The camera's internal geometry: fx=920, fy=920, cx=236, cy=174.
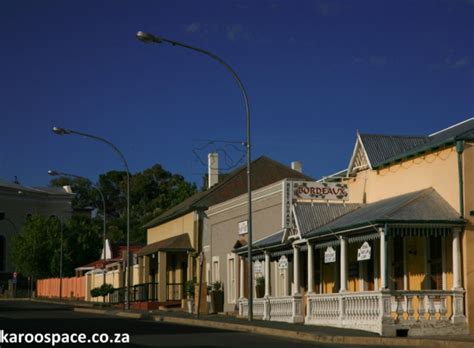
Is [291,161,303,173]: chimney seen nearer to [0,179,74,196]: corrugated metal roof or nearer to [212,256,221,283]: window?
[212,256,221,283]: window

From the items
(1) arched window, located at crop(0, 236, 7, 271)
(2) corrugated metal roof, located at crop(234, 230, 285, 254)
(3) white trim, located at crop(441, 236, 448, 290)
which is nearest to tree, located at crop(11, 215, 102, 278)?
(1) arched window, located at crop(0, 236, 7, 271)

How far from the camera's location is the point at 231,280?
129ft

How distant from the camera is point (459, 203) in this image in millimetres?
23547

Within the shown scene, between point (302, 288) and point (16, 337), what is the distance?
40.1 feet

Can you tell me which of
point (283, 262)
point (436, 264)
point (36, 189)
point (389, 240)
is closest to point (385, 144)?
point (389, 240)

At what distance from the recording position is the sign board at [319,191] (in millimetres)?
29500

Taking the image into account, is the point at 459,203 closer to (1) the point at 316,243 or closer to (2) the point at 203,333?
(1) the point at 316,243

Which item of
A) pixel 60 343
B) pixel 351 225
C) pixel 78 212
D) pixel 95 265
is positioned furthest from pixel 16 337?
pixel 78 212

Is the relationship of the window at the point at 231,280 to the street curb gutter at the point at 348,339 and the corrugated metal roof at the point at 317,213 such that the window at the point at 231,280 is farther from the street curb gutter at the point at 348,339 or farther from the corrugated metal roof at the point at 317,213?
the corrugated metal roof at the point at 317,213

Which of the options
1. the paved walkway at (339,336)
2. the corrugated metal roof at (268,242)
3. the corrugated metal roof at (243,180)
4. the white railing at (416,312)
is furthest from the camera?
the corrugated metal roof at (243,180)

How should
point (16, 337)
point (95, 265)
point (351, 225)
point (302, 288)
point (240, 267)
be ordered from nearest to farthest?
point (16, 337)
point (351, 225)
point (302, 288)
point (240, 267)
point (95, 265)

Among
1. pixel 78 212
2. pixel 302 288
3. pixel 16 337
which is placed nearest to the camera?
pixel 16 337

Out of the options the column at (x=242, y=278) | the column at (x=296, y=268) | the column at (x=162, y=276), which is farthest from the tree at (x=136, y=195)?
the column at (x=296, y=268)

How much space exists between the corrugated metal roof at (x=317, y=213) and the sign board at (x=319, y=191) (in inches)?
14.2
